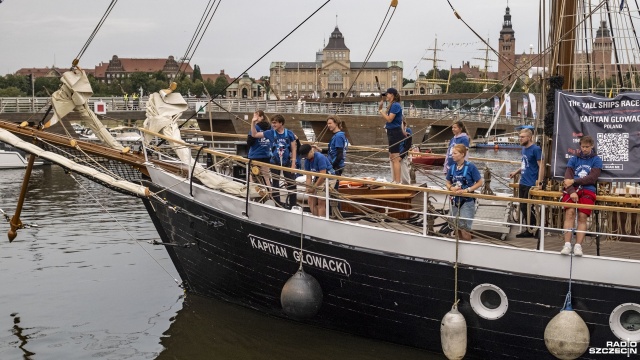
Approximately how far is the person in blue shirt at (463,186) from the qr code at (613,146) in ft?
4.98

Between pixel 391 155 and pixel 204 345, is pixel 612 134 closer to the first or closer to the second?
pixel 391 155

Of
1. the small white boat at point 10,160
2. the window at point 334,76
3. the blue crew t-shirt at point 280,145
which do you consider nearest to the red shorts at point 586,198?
the blue crew t-shirt at point 280,145

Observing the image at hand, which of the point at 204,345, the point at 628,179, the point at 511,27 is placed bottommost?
the point at 204,345

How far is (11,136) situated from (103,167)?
1.36 metres

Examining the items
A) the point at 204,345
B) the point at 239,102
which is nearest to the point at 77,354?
the point at 204,345

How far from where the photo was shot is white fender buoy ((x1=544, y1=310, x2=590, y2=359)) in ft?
31.3

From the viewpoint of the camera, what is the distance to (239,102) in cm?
6159

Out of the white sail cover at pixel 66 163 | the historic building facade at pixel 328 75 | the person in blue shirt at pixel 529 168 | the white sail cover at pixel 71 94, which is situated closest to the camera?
the person in blue shirt at pixel 529 168

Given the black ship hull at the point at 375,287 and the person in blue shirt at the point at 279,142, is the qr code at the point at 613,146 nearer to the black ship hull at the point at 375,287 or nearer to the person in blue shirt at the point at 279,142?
the black ship hull at the point at 375,287

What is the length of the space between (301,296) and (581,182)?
372 cm

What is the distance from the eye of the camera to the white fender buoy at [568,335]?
376 inches

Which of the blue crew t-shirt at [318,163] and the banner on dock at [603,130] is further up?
the banner on dock at [603,130]

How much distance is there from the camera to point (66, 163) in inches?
478

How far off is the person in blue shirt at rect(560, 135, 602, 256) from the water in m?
2.42
